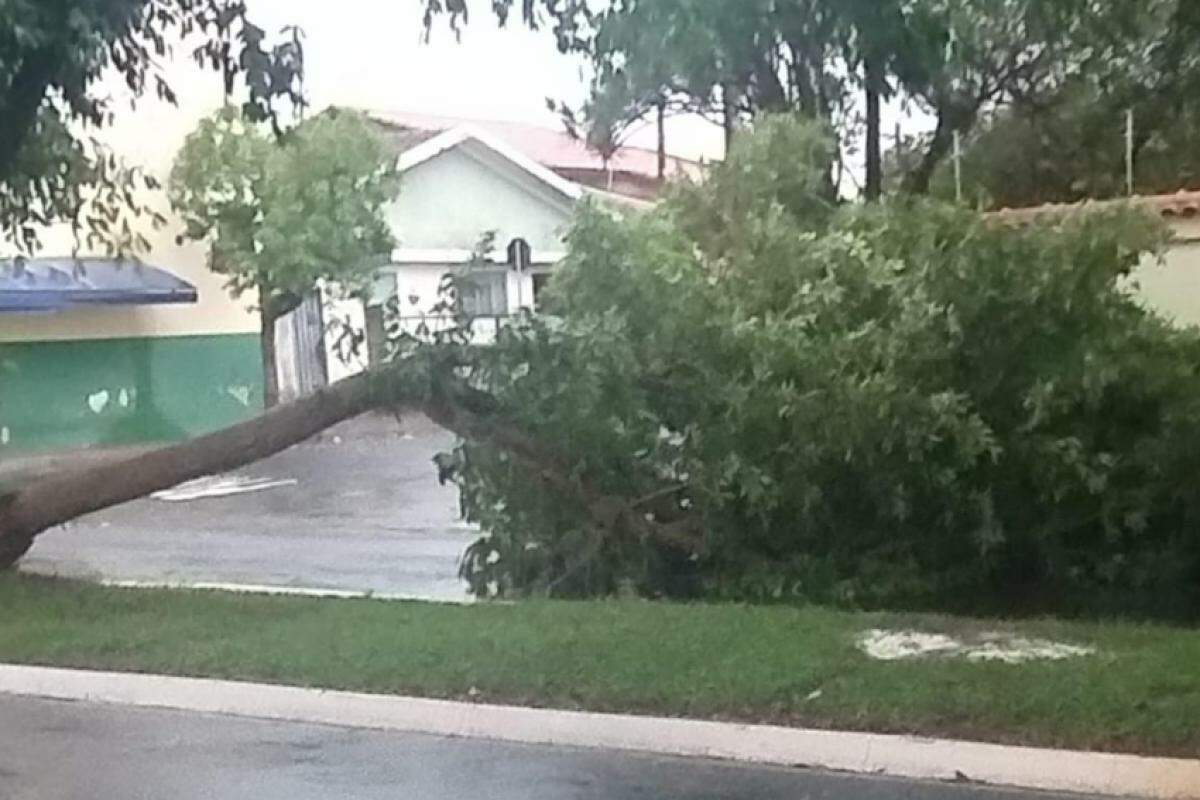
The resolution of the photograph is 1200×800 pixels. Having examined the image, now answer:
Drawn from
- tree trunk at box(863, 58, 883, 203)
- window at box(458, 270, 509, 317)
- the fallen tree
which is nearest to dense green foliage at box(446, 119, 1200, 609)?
the fallen tree

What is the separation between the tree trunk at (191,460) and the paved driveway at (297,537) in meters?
1.26

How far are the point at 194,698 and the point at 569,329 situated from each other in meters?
4.06

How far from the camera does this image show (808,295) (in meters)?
12.9

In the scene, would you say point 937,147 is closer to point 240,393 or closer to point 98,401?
point 98,401

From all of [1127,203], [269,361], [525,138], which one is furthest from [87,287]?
[1127,203]

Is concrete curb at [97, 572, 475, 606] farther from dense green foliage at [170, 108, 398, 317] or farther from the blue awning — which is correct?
the blue awning

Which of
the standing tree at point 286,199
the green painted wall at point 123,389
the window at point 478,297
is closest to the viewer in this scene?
the window at point 478,297

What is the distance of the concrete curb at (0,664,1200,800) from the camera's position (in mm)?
7871

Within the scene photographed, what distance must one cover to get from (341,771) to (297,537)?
400 inches

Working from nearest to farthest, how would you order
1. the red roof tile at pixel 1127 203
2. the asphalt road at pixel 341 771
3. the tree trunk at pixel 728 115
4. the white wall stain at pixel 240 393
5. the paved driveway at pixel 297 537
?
1. the asphalt road at pixel 341 771
2. the red roof tile at pixel 1127 203
3. the tree trunk at pixel 728 115
4. the paved driveway at pixel 297 537
5. the white wall stain at pixel 240 393

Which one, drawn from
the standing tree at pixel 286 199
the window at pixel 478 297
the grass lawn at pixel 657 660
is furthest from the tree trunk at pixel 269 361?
the grass lawn at pixel 657 660

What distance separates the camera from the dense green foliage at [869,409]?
12.5 meters

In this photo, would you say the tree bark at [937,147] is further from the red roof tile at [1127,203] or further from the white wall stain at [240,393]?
the white wall stain at [240,393]

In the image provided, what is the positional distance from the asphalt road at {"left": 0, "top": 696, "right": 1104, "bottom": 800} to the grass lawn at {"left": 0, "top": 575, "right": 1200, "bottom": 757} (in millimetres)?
466
